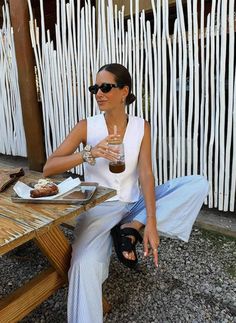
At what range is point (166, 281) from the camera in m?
2.02

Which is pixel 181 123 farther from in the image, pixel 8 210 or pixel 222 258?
pixel 8 210

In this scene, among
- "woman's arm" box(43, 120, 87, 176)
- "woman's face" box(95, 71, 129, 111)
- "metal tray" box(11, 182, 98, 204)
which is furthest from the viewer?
"woman's face" box(95, 71, 129, 111)

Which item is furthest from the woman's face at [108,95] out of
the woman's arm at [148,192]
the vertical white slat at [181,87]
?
the vertical white slat at [181,87]

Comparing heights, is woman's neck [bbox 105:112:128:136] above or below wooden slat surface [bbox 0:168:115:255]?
above

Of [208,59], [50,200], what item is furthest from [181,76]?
[50,200]

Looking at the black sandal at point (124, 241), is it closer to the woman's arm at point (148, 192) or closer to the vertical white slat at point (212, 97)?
the woman's arm at point (148, 192)

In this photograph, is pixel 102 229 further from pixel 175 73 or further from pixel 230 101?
pixel 175 73

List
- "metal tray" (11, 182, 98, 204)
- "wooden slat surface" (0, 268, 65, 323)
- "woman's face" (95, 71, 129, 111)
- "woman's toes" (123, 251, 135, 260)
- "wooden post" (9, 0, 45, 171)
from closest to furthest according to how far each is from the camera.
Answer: "metal tray" (11, 182, 98, 204)
"wooden slat surface" (0, 268, 65, 323)
"woman's toes" (123, 251, 135, 260)
"woman's face" (95, 71, 129, 111)
"wooden post" (9, 0, 45, 171)

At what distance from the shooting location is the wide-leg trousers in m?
1.39

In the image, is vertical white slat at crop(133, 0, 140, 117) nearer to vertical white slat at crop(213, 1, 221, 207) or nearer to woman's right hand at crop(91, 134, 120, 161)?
vertical white slat at crop(213, 1, 221, 207)

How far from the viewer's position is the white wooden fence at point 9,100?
3.73 m

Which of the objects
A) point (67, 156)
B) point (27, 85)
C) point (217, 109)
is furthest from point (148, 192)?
point (27, 85)

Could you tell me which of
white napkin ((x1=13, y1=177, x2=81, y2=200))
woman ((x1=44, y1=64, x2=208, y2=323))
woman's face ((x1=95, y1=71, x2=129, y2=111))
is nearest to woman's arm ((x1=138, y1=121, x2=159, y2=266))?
woman ((x1=44, y1=64, x2=208, y2=323))

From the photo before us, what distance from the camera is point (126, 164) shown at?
1.86 meters
